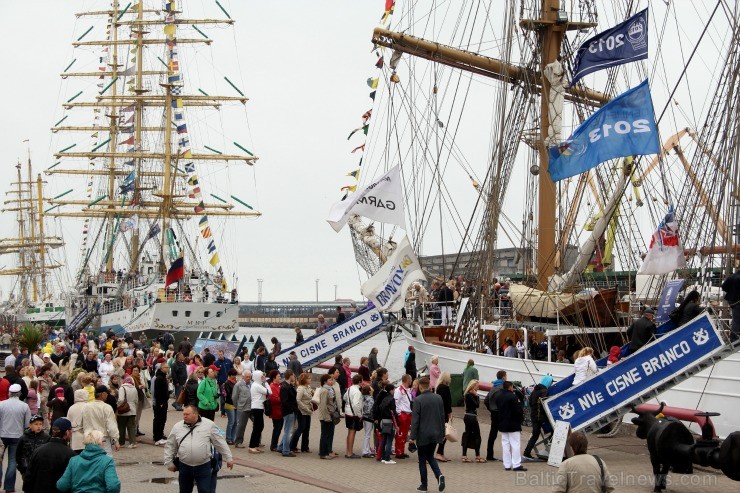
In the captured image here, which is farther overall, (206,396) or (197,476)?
(206,396)

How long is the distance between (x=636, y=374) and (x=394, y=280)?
34.1 ft

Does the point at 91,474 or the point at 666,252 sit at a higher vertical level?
the point at 666,252

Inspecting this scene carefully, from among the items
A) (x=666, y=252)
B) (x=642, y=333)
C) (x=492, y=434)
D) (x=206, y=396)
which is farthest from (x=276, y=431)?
(x=666, y=252)

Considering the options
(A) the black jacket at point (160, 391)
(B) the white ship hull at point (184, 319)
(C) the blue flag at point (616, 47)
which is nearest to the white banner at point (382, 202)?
(C) the blue flag at point (616, 47)

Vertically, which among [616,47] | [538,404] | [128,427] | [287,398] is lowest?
[128,427]

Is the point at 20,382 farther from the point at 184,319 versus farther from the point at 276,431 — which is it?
the point at 184,319

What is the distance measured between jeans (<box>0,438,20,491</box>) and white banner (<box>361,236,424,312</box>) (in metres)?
12.6

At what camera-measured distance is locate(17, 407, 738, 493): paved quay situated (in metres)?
14.3

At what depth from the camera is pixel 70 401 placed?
16.1 meters

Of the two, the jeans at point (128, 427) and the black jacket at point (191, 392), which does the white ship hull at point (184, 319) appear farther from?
the black jacket at point (191, 392)

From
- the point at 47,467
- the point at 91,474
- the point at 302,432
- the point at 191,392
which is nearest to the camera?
the point at 91,474

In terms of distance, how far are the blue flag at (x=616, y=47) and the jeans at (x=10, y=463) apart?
16.3 meters

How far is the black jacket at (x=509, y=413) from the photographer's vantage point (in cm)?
1598

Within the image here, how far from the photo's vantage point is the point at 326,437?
17328mm
